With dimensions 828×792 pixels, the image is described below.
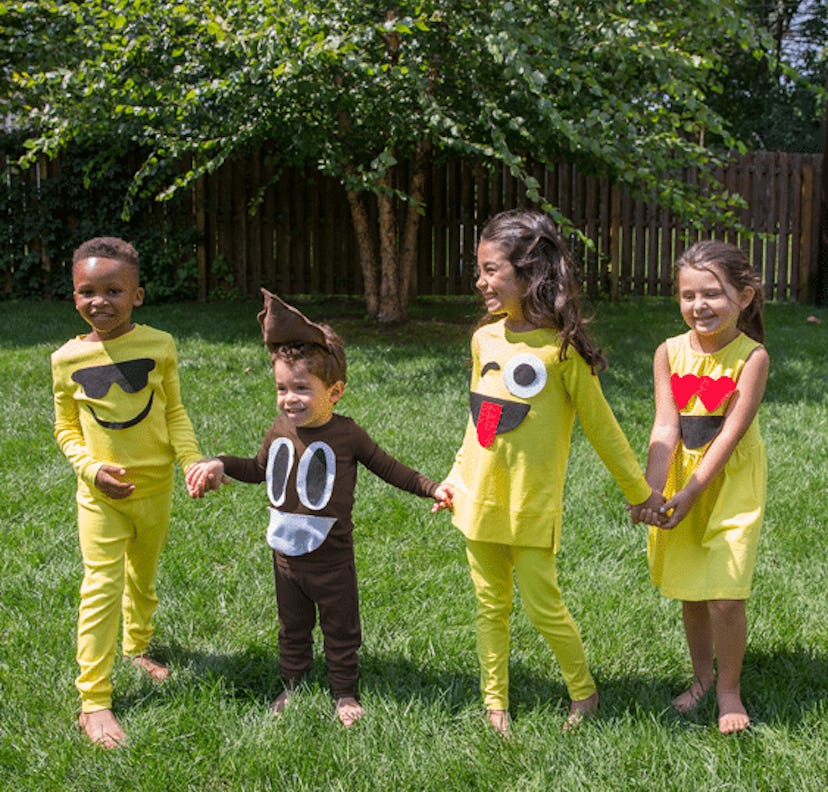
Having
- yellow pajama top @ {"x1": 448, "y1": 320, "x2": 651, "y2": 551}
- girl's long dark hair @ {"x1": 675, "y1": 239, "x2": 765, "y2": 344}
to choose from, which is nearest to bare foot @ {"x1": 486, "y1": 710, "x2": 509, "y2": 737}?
yellow pajama top @ {"x1": 448, "y1": 320, "x2": 651, "y2": 551}

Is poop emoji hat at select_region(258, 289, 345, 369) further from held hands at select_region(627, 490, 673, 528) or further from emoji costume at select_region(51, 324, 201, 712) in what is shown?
held hands at select_region(627, 490, 673, 528)

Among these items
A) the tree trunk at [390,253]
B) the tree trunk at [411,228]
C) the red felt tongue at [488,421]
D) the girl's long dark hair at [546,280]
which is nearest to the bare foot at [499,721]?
the red felt tongue at [488,421]

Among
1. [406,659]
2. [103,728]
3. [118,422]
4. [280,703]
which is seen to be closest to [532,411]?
[406,659]

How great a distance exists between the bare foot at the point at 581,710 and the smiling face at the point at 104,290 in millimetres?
1788

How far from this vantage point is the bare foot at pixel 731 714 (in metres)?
2.70

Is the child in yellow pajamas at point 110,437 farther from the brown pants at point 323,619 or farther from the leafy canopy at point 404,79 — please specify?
the leafy canopy at point 404,79

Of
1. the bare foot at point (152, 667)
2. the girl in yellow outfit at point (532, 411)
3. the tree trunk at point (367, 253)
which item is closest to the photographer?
the girl in yellow outfit at point (532, 411)

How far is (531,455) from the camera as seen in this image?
2.66 metres

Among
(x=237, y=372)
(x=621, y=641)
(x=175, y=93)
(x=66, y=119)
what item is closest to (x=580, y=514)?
Result: (x=621, y=641)

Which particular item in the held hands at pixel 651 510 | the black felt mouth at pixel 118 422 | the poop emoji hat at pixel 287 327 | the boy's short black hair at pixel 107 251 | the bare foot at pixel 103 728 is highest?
the boy's short black hair at pixel 107 251

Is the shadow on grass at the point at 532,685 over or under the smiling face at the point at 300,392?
under

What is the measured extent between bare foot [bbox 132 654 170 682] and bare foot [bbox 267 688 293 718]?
408mm

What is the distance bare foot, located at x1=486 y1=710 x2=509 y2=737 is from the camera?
108 inches

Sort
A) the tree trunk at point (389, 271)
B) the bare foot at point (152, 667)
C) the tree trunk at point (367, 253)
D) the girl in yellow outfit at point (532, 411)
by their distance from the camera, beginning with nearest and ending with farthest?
the girl in yellow outfit at point (532, 411)
the bare foot at point (152, 667)
the tree trunk at point (389, 271)
the tree trunk at point (367, 253)
